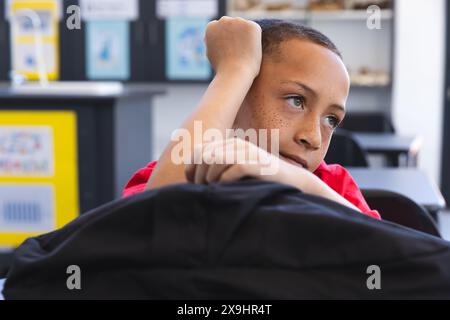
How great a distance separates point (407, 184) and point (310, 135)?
1200 mm

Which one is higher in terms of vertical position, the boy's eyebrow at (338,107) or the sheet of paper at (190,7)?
the sheet of paper at (190,7)

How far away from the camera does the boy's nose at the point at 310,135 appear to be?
0.80 m

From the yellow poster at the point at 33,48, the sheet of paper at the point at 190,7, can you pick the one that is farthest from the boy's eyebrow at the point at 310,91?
the sheet of paper at the point at 190,7

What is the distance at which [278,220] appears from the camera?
0.49 metres

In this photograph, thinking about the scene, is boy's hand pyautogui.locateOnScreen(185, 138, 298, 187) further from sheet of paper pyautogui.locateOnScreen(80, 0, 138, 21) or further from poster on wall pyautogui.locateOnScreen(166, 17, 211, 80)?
sheet of paper pyautogui.locateOnScreen(80, 0, 138, 21)

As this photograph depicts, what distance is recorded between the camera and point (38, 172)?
3.29 m

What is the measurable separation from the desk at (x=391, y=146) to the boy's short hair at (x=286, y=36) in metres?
2.23

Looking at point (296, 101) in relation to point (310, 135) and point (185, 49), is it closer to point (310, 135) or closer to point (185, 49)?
point (310, 135)

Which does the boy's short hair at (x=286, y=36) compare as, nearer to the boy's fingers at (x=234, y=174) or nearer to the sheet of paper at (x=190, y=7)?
the boy's fingers at (x=234, y=174)

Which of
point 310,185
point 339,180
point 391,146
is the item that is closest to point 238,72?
point 310,185

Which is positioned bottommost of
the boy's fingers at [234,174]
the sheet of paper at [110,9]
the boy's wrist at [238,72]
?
the boy's fingers at [234,174]

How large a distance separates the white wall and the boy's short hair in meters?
4.43

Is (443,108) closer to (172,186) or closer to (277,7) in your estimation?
(277,7)
